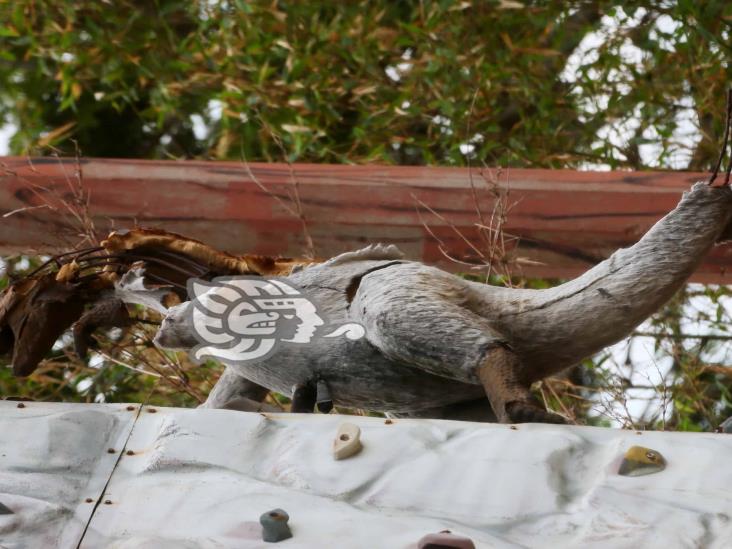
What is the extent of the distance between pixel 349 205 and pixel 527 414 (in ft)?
3.44

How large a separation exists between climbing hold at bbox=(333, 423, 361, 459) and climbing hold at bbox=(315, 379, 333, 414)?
0.21 m

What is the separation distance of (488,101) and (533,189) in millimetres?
1046

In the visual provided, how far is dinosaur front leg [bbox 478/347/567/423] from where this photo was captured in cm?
148

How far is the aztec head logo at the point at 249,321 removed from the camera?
1683mm

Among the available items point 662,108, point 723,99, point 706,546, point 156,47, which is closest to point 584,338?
point 706,546

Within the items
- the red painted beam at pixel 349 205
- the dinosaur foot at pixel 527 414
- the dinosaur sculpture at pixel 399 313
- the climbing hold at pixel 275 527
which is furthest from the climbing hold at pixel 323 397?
the red painted beam at pixel 349 205

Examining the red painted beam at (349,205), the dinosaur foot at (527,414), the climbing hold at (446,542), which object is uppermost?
the dinosaur foot at (527,414)

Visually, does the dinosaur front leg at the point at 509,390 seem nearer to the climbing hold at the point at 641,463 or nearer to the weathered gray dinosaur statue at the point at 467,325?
the weathered gray dinosaur statue at the point at 467,325

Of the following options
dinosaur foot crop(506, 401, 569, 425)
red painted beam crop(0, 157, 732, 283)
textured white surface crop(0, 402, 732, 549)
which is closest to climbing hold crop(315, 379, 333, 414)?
textured white surface crop(0, 402, 732, 549)

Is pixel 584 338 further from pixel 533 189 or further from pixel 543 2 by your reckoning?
pixel 543 2

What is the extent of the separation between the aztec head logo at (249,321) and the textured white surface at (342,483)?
0.63 ft

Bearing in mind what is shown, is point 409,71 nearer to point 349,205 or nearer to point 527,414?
point 349,205

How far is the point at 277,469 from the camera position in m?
1.43

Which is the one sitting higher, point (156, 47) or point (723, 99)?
point (723, 99)
